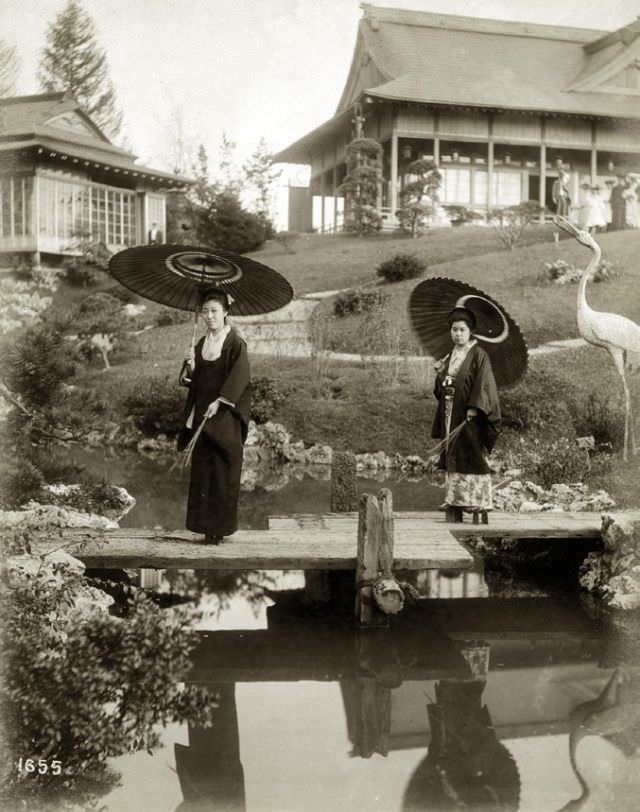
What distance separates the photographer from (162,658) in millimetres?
3781

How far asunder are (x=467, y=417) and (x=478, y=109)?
64.3 ft

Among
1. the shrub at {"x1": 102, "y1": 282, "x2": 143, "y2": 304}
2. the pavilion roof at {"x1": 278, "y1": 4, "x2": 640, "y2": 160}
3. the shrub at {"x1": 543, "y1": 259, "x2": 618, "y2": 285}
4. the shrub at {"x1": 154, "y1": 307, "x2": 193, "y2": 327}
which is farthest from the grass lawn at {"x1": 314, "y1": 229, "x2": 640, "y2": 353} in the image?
the pavilion roof at {"x1": 278, "y1": 4, "x2": 640, "y2": 160}

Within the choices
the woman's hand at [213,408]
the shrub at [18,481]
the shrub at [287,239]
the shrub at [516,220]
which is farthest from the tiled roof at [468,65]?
the shrub at [18,481]

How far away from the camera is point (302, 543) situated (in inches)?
247

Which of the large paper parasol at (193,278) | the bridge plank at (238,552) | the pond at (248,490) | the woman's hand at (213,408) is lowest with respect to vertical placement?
the pond at (248,490)

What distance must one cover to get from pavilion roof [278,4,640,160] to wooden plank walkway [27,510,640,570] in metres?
17.7

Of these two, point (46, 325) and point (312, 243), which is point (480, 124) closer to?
point (312, 243)

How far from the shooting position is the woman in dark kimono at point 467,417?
273 inches

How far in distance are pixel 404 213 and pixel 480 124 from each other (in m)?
3.94

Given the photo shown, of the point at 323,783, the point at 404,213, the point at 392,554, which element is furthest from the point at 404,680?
the point at 404,213

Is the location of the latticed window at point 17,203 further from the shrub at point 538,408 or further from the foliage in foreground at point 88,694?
the foliage in foreground at point 88,694

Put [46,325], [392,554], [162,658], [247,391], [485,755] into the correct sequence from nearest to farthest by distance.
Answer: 1. [162,658]
2. [485,755]
3. [46,325]
4. [392,554]
5. [247,391]

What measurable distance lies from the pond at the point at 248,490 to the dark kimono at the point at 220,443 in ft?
10.9

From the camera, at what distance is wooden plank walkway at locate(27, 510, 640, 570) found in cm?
582
